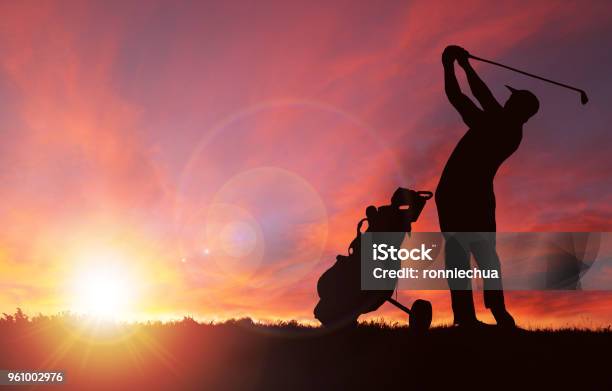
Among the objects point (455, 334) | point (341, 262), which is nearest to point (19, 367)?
point (341, 262)

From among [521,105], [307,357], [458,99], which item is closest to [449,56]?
[458,99]

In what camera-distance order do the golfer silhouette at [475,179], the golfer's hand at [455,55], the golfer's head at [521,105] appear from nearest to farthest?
the golfer silhouette at [475,179] → the golfer's head at [521,105] → the golfer's hand at [455,55]

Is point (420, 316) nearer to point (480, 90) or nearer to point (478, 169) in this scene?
point (478, 169)

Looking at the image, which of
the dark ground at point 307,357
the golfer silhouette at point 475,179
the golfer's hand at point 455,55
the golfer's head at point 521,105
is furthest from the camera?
the golfer's hand at point 455,55

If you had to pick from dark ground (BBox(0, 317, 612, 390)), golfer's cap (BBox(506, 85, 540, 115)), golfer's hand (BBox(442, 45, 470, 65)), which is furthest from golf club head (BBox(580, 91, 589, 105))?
dark ground (BBox(0, 317, 612, 390))

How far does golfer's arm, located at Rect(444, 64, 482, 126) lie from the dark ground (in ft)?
13.7

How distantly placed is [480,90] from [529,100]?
3.19 feet

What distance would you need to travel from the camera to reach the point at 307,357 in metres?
12.7

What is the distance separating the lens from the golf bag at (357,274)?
41.9ft

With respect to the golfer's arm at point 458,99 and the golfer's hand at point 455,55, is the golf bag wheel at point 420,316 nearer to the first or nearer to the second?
the golfer's arm at point 458,99

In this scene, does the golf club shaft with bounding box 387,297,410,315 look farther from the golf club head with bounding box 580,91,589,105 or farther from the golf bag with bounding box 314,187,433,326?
the golf club head with bounding box 580,91,589,105

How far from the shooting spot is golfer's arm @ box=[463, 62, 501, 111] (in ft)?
42.7

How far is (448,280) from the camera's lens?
12773mm

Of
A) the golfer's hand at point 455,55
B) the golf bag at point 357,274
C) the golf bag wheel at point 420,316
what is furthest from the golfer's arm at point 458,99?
the golf bag wheel at point 420,316
